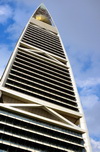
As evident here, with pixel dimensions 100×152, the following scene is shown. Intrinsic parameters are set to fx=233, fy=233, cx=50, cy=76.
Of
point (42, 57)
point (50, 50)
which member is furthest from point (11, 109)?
point (50, 50)

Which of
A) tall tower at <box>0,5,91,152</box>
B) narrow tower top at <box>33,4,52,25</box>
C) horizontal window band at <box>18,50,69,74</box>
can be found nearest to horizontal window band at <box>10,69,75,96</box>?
tall tower at <box>0,5,91,152</box>

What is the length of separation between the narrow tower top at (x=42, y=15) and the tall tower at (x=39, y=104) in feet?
129

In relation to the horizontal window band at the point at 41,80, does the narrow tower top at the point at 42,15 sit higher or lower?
higher

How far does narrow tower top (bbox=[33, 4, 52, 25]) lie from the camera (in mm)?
124875

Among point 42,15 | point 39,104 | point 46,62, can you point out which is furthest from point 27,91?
point 42,15

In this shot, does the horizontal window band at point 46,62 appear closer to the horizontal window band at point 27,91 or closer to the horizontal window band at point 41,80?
the horizontal window band at point 41,80

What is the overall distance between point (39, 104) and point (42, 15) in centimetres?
8132

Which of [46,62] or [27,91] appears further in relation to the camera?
[46,62]

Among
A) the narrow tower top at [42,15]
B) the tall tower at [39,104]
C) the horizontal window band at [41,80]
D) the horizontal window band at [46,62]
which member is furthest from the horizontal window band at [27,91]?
the narrow tower top at [42,15]

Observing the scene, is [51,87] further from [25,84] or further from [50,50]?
[50,50]

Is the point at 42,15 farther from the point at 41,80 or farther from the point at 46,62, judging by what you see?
the point at 41,80

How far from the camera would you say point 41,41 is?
90438 mm

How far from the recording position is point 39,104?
55844 mm

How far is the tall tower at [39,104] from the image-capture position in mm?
45469
